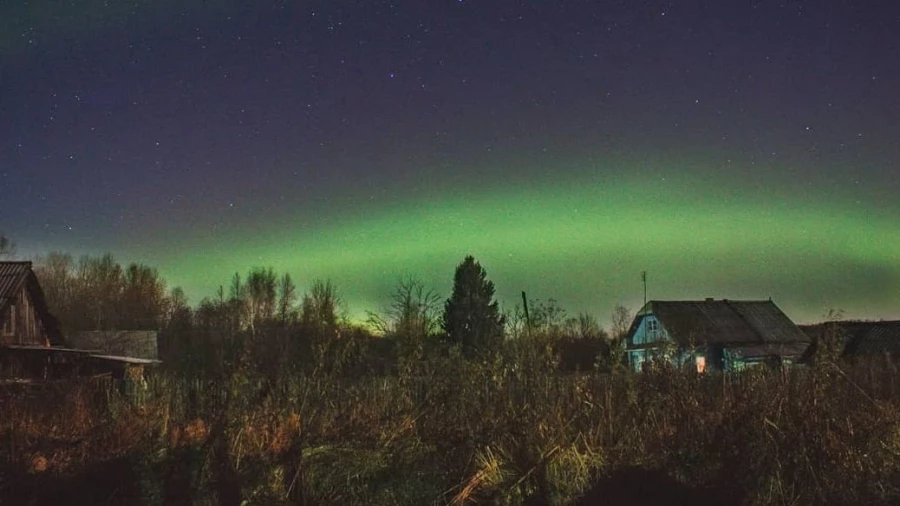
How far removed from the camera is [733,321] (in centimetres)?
5647

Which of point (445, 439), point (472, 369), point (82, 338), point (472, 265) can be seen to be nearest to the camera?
point (445, 439)

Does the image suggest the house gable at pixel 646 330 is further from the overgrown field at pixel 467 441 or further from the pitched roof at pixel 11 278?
the overgrown field at pixel 467 441

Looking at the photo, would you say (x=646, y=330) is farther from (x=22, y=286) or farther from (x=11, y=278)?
(x=11, y=278)

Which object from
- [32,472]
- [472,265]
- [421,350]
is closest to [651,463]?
[421,350]

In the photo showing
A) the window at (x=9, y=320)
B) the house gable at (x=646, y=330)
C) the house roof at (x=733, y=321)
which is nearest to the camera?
the window at (x=9, y=320)

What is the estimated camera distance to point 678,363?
1253cm

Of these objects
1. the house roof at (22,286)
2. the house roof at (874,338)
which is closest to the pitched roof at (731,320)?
the house roof at (874,338)

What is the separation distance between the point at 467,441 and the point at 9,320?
3324cm

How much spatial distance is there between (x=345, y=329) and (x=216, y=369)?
7.53ft

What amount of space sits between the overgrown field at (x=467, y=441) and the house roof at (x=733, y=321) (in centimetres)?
4113

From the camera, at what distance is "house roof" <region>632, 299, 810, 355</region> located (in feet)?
176

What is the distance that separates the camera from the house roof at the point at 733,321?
2115 inches

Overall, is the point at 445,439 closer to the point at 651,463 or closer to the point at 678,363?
the point at 651,463

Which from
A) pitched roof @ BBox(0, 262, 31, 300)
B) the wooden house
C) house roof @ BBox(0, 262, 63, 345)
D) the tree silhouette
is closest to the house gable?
the tree silhouette
